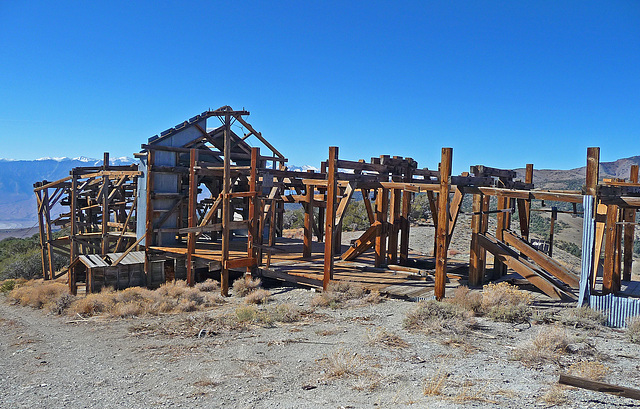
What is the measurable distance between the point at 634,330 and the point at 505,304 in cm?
226

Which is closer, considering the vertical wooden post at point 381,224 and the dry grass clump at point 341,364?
the dry grass clump at point 341,364

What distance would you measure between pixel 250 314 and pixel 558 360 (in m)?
5.55

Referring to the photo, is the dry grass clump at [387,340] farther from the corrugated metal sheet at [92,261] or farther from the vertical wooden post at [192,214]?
the corrugated metal sheet at [92,261]

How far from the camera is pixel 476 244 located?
38.0ft

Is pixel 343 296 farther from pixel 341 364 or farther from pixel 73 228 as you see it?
pixel 73 228

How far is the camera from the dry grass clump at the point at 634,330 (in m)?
7.57

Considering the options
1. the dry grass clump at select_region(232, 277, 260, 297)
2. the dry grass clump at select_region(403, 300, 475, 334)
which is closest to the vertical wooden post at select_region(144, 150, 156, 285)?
the dry grass clump at select_region(232, 277, 260, 297)

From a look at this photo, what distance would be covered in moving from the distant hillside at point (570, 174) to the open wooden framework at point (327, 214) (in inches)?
2421

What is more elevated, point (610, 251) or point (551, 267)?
point (610, 251)

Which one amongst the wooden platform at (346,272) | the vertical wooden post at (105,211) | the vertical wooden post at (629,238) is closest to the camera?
the wooden platform at (346,272)

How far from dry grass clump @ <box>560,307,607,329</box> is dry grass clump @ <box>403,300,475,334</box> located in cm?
165

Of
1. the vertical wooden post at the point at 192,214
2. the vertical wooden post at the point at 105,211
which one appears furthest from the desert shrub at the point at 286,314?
the vertical wooden post at the point at 105,211

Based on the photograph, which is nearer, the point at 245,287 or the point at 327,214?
the point at 327,214

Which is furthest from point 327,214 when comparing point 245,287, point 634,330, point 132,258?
point 132,258
